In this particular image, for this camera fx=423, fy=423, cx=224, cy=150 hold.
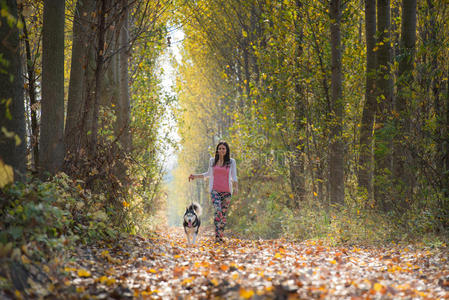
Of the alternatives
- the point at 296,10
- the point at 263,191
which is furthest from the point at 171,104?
the point at 296,10

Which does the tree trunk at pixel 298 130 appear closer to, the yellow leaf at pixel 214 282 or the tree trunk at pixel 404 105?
the tree trunk at pixel 404 105

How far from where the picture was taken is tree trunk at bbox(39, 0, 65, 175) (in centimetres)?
645

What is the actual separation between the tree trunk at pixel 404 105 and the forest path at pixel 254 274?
1851 mm

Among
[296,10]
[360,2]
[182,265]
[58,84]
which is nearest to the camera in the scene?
[182,265]

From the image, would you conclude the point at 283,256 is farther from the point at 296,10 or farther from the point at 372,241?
the point at 296,10

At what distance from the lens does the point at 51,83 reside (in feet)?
21.1

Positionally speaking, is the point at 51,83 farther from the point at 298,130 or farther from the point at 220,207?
the point at 298,130

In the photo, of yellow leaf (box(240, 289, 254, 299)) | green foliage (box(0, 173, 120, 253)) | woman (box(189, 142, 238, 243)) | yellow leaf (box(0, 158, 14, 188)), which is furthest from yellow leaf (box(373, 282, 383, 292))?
woman (box(189, 142, 238, 243))

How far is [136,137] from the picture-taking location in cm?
1470

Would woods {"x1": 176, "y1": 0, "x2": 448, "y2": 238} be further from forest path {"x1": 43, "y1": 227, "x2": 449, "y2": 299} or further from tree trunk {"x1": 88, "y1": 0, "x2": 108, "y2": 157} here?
tree trunk {"x1": 88, "y1": 0, "x2": 108, "y2": 157}

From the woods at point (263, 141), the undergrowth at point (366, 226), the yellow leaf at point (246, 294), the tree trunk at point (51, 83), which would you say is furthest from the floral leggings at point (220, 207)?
the yellow leaf at point (246, 294)

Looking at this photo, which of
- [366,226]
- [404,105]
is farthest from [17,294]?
[404,105]

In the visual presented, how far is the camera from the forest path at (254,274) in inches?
157

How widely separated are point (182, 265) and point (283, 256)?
5.55 feet
